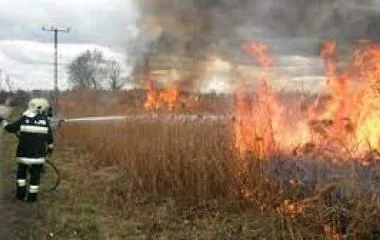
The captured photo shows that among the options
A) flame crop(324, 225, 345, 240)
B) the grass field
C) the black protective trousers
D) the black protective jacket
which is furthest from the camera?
the black protective trousers

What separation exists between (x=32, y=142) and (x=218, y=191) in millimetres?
3114

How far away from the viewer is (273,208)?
7.86m

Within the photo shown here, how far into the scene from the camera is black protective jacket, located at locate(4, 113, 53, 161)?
31.2 feet

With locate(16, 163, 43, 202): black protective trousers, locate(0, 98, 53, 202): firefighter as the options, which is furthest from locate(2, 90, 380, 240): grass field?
locate(0, 98, 53, 202): firefighter

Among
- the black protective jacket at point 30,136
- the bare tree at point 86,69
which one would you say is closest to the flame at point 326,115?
the black protective jacket at point 30,136

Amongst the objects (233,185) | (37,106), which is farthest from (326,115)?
(37,106)

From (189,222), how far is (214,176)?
3.51 ft

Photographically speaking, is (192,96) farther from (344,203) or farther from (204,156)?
(344,203)

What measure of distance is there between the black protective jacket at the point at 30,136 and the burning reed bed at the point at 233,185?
4.47 feet

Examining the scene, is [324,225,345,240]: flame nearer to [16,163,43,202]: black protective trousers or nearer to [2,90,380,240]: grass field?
[2,90,380,240]: grass field

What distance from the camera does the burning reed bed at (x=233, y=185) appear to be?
6.94 meters

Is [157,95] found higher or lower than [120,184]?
higher

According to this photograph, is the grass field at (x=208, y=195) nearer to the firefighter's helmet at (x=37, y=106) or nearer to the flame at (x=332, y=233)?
the flame at (x=332, y=233)

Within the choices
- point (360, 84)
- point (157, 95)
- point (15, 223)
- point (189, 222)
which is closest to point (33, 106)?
point (15, 223)
